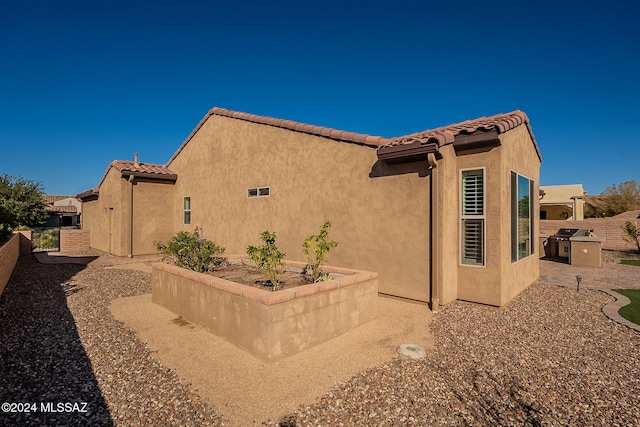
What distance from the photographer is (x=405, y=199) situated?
7453 mm

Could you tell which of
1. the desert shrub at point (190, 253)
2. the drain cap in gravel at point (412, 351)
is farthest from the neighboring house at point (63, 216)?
the drain cap in gravel at point (412, 351)

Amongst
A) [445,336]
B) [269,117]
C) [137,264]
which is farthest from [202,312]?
[137,264]

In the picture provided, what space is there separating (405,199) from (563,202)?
103 feet

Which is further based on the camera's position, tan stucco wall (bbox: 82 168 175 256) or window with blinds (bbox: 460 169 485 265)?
tan stucco wall (bbox: 82 168 175 256)

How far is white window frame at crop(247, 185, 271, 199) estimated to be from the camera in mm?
11156

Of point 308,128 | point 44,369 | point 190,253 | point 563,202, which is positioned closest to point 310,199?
point 308,128

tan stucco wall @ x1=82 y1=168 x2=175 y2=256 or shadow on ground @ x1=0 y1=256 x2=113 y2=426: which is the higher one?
tan stucco wall @ x1=82 y1=168 x2=175 y2=256

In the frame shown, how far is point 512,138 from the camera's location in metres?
7.58

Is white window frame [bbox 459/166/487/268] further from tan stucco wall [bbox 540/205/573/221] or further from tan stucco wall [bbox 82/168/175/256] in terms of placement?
tan stucco wall [bbox 540/205/573/221]

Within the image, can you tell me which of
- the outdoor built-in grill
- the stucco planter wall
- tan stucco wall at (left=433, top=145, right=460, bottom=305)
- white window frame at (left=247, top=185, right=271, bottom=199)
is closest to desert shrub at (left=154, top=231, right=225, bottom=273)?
the stucco planter wall

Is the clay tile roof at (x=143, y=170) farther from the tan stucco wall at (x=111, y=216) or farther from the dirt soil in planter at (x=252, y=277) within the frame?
the dirt soil in planter at (x=252, y=277)

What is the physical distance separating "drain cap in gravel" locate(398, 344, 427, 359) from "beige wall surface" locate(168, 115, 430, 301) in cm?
220

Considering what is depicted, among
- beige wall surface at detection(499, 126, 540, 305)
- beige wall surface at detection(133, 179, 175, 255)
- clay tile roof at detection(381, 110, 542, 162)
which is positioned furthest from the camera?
beige wall surface at detection(133, 179, 175, 255)

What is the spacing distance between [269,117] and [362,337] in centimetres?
830
